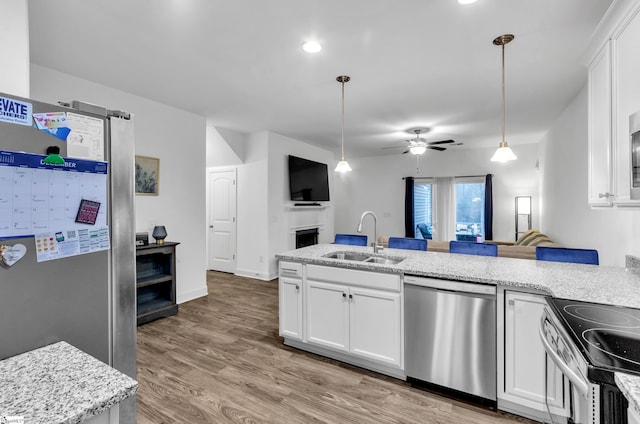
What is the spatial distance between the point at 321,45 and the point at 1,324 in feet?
8.45

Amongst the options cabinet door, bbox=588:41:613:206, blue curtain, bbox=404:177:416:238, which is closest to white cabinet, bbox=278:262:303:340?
cabinet door, bbox=588:41:613:206

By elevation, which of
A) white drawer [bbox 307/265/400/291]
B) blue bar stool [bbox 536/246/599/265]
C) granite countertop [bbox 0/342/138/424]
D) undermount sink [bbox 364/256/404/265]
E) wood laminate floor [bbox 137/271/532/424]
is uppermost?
blue bar stool [bbox 536/246/599/265]

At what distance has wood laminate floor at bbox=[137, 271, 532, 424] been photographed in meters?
1.98

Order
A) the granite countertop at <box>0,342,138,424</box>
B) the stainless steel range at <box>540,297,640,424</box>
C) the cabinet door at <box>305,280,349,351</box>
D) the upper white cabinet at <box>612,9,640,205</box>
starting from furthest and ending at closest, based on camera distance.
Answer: the cabinet door at <box>305,280,349,351</box> < the upper white cabinet at <box>612,9,640,205</box> < the stainless steel range at <box>540,297,640,424</box> < the granite countertop at <box>0,342,138,424</box>

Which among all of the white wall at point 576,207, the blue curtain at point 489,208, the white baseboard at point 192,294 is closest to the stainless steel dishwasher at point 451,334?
the white wall at point 576,207

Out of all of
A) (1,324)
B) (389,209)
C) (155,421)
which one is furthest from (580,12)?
(389,209)

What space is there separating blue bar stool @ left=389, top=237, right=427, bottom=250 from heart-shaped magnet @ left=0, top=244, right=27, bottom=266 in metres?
3.15

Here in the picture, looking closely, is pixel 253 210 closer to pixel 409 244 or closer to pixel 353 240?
pixel 353 240

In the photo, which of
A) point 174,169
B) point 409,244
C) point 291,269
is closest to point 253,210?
point 174,169

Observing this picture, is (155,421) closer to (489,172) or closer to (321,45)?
(321,45)

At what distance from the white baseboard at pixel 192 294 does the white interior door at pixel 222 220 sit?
1.38 meters

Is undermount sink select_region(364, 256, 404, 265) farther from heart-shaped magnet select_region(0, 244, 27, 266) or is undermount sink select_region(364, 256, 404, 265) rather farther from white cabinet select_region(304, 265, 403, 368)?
heart-shaped magnet select_region(0, 244, 27, 266)

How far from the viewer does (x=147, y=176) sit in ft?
12.4

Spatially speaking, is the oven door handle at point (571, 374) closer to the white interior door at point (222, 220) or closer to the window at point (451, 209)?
the white interior door at point (222, 220)
